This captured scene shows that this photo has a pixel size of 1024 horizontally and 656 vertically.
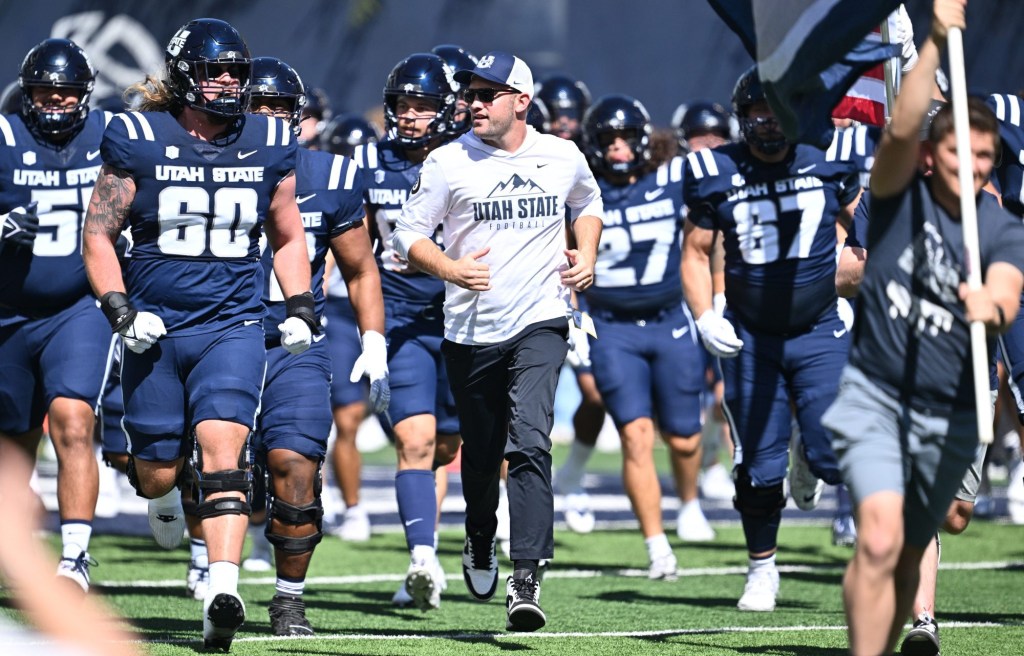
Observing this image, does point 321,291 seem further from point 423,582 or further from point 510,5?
point 510,5

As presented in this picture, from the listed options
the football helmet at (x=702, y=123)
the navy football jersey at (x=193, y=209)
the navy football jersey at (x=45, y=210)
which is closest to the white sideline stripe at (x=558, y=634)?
the navy football jersey at (x=193, y=209)

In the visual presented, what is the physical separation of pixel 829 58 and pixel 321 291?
2780mm

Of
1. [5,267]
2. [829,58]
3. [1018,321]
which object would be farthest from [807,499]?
[5,267]

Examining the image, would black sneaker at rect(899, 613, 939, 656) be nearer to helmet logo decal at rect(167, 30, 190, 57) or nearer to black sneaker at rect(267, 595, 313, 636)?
black sneaker at rect(267, 595, 313, 636)

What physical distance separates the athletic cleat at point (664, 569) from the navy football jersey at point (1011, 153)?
8.54 ft

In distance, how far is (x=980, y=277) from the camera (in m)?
4.49

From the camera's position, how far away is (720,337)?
7.41 meters

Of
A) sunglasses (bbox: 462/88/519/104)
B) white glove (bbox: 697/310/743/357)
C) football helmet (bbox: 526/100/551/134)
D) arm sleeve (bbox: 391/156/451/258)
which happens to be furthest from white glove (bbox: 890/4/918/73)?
football helmet (bbox: 526/100/551/134)

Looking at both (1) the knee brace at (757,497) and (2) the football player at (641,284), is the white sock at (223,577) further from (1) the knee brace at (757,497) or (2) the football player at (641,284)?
(2) the football player at (641,284)

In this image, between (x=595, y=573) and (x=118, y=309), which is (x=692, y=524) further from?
(x=118, y=309)

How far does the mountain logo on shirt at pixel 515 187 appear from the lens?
6.43 metres

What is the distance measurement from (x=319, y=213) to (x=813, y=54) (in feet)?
8.62

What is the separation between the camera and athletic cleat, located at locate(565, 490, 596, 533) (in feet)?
36.4

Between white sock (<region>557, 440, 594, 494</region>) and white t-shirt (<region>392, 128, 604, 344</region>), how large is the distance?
455 centimetres
